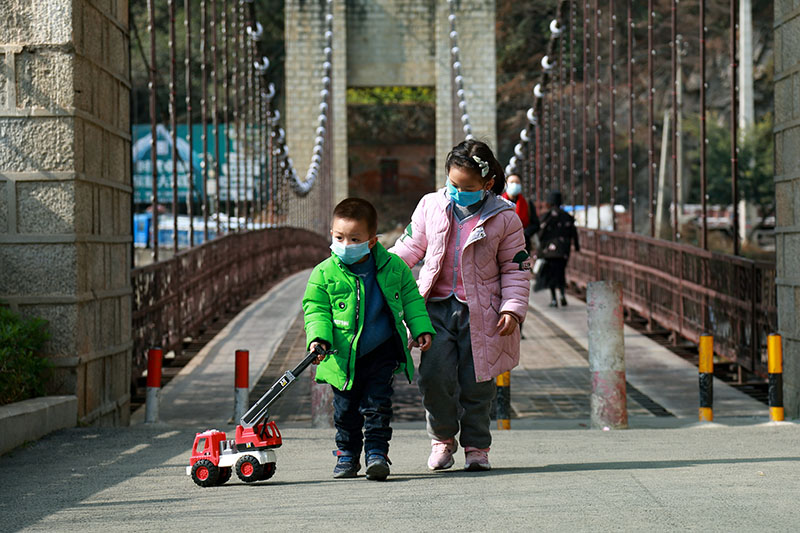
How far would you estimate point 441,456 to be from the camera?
514cm

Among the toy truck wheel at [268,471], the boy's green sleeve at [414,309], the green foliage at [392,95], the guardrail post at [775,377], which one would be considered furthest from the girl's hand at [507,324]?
the green foliage at [392,95]

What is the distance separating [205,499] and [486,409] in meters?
1.20

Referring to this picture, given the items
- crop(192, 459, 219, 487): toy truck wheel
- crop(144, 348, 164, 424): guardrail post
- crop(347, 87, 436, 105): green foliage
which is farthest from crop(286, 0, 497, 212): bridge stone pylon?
crop(192, 459, 219, 487): toy truck wheel

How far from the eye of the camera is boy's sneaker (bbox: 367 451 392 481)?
15.6ft

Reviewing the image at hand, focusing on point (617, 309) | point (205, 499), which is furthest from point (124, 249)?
point (205, 499)

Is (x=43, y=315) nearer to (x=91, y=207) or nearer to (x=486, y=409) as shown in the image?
(x=91, y=207)

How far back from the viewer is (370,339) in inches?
189

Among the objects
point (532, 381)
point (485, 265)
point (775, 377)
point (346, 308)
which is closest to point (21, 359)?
point (346, 308)

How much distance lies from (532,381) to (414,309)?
546cm

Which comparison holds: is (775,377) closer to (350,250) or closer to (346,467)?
(346,467)

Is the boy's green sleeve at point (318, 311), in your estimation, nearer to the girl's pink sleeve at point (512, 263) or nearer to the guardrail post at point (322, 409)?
the girl's pink sleeve at point (512, 263)

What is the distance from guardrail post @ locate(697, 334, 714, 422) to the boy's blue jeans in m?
3.21

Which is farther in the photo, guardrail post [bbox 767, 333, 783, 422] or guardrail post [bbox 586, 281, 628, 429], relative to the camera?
guardrail post [bbox 767, 333, 783, 422]

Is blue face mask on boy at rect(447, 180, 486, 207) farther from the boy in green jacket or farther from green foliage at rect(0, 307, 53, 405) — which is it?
green foliage at rect(0, 307, 53, 405)
